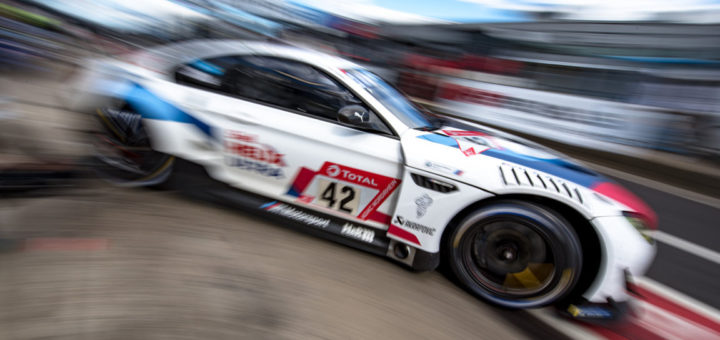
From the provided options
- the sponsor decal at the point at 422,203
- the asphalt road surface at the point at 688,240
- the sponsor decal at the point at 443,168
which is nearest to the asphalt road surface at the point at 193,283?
the sponsor decal at the point at 422,203

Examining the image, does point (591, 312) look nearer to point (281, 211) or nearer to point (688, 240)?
point (281, 211)

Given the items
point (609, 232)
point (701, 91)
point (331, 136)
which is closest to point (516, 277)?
point (609, 232)

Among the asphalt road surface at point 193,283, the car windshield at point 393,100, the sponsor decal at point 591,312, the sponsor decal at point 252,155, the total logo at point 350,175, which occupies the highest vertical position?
the car windshield at point 393,100

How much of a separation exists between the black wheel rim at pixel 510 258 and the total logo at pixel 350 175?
2.18 feet

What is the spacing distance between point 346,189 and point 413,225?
0.46m

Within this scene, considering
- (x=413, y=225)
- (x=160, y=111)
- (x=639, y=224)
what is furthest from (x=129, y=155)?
(x=639, y=224)

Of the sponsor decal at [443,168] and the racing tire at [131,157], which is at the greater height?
the sponsor decal at [443,168]

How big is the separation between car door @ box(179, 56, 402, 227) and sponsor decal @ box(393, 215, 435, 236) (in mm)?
91

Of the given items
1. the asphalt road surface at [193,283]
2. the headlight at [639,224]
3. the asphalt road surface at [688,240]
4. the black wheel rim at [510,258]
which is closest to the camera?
the asphalt road surface at [193,283]

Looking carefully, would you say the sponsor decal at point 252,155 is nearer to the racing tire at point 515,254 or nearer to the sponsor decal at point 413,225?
the sponsor decal at point 413,225

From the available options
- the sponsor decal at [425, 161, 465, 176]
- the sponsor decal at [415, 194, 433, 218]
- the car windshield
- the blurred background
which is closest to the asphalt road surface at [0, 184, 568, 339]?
the blurred background

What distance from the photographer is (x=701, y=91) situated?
21.1ft

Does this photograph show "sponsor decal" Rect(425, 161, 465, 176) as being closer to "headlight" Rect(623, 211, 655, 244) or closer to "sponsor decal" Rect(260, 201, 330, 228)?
"sponsor decal" Rect(260, 201, 330, 228)

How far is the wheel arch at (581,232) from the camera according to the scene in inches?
80.3
